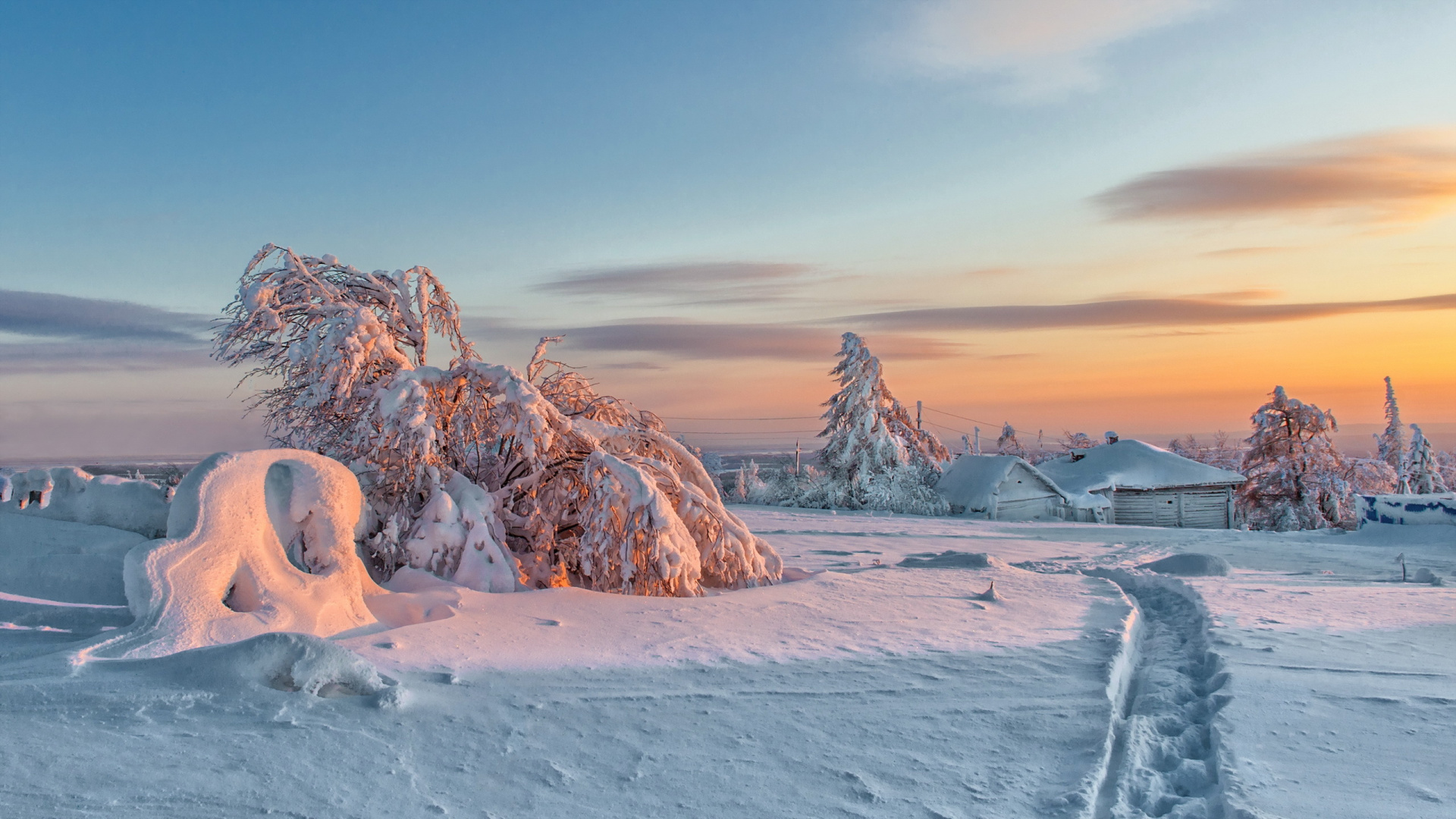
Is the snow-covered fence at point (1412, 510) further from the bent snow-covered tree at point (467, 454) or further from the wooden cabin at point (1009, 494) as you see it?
the bent snow-covered tree at point (467, 454)

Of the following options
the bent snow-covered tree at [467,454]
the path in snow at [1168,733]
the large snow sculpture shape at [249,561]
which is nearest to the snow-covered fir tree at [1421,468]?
the path in snow at [1168,733]

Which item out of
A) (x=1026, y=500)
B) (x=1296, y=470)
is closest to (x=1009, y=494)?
(x=1026, y=500)

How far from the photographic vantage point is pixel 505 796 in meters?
4.44

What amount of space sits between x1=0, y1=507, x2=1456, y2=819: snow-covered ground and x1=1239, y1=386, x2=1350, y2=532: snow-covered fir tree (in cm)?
2648

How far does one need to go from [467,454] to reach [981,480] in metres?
25.3

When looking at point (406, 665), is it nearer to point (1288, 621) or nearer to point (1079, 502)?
point (1288, 621)

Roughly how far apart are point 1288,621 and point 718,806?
27.3 ft

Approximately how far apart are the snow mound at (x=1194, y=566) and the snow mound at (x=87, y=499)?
14973 millimetres

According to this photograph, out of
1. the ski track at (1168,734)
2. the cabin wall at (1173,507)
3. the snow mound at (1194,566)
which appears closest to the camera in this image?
the ski track at (1168,734)

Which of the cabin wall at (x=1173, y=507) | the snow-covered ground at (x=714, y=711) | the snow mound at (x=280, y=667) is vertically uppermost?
the snow mound at (x=280, y=667)

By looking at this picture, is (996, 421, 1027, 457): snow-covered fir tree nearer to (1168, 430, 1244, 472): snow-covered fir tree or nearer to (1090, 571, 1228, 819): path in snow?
(1168, 430, 1244, 472): snow-covered fir tree

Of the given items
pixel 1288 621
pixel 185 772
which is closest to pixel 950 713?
pixel 185 772

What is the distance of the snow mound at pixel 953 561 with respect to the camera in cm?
1442

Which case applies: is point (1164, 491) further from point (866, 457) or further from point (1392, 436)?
point (1392, 436)
